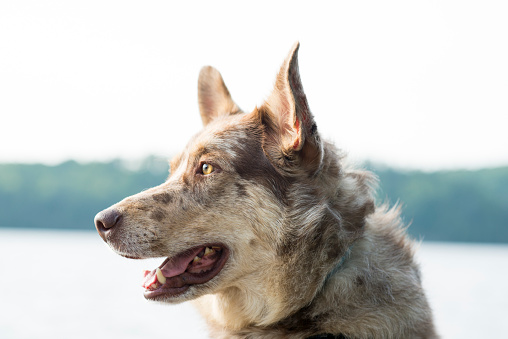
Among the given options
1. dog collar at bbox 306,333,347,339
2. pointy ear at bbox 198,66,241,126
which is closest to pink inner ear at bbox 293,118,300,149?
dog collar at bbox 306,333,347,339

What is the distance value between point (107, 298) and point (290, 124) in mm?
11308

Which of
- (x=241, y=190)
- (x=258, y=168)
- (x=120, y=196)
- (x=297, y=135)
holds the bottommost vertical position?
(x=120, y=196)

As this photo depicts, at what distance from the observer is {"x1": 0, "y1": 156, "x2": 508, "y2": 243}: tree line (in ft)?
91.9

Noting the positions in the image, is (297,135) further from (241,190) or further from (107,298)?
(107,298)

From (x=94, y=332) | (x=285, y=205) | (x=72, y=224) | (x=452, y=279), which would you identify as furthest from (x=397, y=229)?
(x=72, y=224)

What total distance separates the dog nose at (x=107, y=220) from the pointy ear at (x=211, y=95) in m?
1.59

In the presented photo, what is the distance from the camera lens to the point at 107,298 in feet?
44.3

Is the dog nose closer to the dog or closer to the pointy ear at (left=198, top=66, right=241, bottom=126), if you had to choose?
the dog

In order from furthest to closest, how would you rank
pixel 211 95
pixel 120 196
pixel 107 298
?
pixel 120 196 < pixel 107 298 < pixel 211 95

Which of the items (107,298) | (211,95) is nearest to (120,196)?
(107,298)

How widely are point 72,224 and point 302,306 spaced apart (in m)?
39.7

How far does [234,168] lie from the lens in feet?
12.1

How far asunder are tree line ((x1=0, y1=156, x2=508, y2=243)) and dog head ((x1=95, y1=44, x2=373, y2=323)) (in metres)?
15.9

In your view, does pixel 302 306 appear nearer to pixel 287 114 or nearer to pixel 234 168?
pixel 234 168
